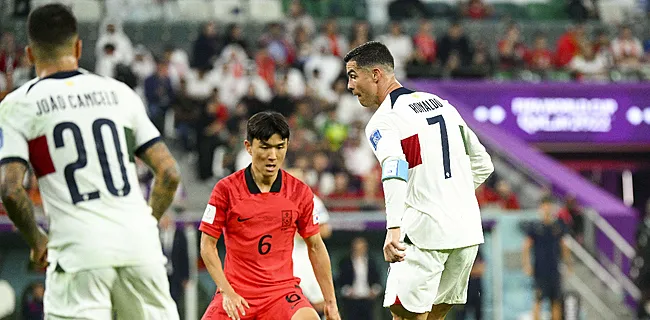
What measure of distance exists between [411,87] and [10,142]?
56.2ft

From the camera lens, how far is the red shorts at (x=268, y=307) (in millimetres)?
7734

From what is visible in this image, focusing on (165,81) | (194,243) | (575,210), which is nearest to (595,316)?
(575,210)

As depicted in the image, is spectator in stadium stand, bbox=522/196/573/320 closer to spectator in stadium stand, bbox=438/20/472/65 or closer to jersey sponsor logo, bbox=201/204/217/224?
spectator in stadium stand, bbox=438/20/472/65

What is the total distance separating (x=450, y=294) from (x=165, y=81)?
1334 cm

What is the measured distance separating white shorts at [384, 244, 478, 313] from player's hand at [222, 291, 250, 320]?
1.04 m

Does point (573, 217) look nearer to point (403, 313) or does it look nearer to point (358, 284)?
point (358, 284)

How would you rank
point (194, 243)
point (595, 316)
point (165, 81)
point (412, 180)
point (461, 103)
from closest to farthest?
1. point (412, 180)
2. point (194, 243)
3. point (595, 316)
4. point (165, 81)
5. point (461, 103)

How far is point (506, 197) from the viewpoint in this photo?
60.1ft

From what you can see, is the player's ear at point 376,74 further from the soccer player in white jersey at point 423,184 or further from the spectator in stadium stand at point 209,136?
the spectator in stadium stand at point 209,136

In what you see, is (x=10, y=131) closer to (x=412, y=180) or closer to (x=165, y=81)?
(x=412, y=180)

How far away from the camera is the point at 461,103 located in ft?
75.4

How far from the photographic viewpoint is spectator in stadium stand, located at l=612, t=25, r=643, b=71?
80.5 feet

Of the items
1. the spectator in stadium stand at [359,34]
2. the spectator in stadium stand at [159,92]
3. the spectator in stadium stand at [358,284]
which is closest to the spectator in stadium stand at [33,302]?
the spectator in stadium stand at [358,284]

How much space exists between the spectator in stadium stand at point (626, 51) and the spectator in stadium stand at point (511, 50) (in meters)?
2.03
